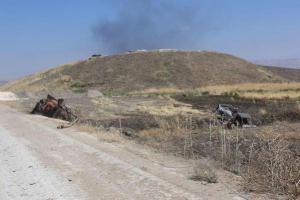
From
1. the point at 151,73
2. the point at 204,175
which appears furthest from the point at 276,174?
the point at 151,73

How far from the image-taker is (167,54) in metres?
114

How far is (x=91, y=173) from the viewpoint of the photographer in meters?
13.2

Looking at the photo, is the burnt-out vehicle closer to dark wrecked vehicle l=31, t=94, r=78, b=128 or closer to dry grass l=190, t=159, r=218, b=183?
dark wrecked vehicle l=31, t=94, r=78, b=128

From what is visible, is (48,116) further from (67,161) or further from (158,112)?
(67,161)

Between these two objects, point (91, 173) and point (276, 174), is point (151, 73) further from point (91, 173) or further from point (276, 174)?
point (276, 174)

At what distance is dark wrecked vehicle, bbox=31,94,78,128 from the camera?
113ft

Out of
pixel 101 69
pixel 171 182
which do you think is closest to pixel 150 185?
→ pixel 171 182

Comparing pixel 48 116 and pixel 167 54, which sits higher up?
pixel 167 54

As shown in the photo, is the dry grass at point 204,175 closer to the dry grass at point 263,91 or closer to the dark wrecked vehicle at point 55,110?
the dark wrecked vehicle at point 55,110

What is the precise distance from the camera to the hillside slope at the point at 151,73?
96.1 m

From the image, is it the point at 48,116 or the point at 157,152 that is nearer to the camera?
the point at 157,152

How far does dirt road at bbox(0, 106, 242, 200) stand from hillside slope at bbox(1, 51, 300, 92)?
7125 centimetres

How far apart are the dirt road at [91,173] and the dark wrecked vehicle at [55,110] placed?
1421 cm

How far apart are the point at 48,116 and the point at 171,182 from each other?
83.1ft
